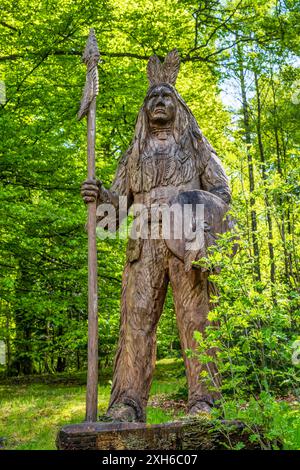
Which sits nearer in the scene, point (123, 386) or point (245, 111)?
point (123, 386)

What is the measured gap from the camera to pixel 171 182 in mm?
4629

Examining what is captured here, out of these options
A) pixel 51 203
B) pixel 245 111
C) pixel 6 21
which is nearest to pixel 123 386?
pixel 51 203

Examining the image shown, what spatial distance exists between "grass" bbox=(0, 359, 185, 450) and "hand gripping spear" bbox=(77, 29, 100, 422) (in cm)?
328

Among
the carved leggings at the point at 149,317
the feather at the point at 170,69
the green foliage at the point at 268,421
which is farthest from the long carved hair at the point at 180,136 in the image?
the green foliage at the point at 268,421

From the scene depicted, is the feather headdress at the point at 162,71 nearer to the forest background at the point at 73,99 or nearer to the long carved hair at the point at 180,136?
the long carved hair at the point at 180,136

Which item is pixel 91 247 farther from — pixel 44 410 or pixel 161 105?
pixel 44 410

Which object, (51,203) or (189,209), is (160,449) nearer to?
(189,209)

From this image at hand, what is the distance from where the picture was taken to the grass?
7746mm

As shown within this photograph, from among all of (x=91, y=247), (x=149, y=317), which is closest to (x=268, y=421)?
(x=149, y=317)

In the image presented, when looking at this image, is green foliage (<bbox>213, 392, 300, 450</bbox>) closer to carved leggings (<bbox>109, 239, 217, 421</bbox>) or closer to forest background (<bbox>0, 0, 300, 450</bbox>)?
carved leggings (<bbox>109, 239, 217, 421</bbox>)

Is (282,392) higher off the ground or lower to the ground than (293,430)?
lower

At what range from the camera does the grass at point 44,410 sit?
7.75 m

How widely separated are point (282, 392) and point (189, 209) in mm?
5866

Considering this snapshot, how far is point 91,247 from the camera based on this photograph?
13.8ft
